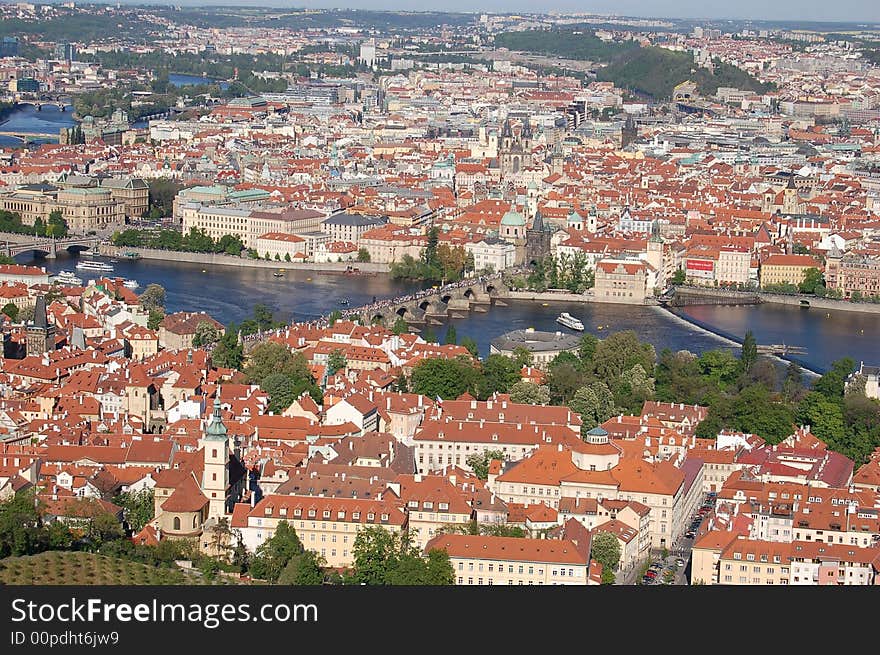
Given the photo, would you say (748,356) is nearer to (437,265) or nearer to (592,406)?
(592,406)

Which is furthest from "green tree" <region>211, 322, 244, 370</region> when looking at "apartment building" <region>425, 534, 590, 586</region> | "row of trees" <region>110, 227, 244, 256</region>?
"row of trees" <region>110, 227, 244, 256</region>

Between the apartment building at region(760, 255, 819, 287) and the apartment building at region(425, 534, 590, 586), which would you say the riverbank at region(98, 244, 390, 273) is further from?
the apartment building at region(425, 534, 590, 586)

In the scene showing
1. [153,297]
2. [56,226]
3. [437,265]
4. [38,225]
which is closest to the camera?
[153,297]

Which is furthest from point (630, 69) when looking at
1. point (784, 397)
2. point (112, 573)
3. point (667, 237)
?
point (112, 573)

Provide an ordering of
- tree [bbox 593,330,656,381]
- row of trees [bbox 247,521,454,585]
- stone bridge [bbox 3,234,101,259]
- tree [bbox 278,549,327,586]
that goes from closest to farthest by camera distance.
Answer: row of trees [bbox 247,521,454,585] < tree [bbox 278,549,327,586] < tree [bbox 593,330,656,381] < stone bridge [bbox 3,234,101,259]

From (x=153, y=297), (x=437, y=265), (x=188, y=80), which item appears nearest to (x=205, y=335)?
(x=153, y=297)

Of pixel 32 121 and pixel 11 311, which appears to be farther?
pixel 32 121

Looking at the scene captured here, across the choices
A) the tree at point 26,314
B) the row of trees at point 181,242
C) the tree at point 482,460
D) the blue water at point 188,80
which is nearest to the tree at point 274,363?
the tree at point 482,460

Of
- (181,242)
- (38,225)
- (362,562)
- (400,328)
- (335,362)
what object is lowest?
(38,225)
